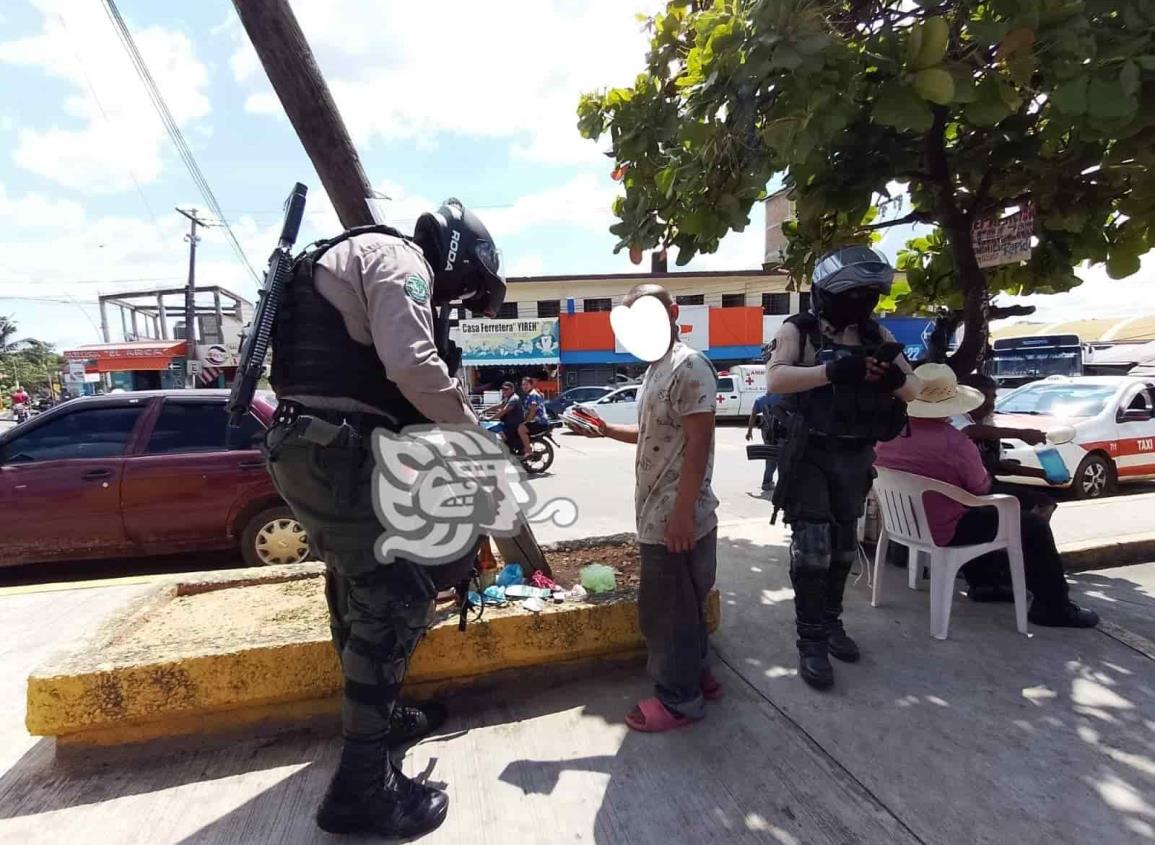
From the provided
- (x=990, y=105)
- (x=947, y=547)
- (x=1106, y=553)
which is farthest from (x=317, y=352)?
(x=1106, y=553)

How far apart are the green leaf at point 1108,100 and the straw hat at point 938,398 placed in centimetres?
120

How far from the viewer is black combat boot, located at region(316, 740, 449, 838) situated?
1.79 meters

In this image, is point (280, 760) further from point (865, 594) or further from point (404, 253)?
point (865, 594)

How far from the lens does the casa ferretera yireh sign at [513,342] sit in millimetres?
22812

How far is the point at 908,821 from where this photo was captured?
5.90ft

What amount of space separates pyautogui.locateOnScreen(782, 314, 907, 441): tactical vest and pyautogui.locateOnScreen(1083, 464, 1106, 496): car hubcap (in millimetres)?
6549

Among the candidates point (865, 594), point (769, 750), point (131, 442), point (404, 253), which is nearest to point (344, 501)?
point (404, 253)

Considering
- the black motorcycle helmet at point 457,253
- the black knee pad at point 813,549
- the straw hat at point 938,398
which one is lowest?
the black knee pad at point 813,549

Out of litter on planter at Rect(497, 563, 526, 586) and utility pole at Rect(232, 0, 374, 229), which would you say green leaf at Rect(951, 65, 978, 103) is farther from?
litter on planter at Rect(497, 563, 526, 586)

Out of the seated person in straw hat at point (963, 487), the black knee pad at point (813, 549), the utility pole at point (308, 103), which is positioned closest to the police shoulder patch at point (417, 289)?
the utility pole at point (308, 103)

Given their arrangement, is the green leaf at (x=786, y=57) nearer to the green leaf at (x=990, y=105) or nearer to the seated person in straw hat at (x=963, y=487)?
the green leaf at (x=990, y=105)

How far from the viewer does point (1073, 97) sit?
7.04 ft

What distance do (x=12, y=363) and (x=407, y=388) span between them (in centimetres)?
7456
